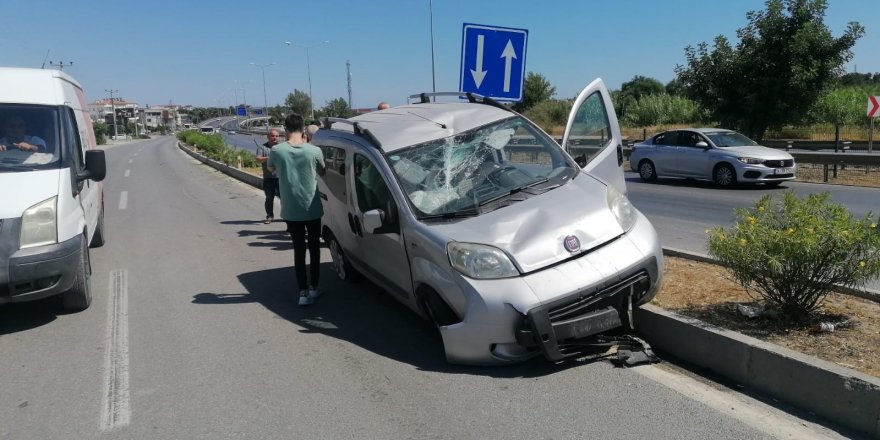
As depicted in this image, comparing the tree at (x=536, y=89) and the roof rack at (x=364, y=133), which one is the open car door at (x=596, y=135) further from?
the tree at (x=536, y=89)

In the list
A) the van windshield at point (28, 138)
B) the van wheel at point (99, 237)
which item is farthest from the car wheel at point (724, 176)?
the van windshield at point (28, 138)

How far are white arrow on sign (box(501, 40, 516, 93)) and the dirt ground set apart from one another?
3.41 metres

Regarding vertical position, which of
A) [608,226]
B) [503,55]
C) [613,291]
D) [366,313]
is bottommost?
[366,313]

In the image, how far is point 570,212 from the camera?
4840 millimetres

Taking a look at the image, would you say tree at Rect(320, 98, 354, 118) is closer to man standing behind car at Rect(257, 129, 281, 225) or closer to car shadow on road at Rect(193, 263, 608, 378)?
man standing behind car at Rect(257, 129, 281, 225)

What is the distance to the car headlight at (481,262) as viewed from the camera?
4.40 meters

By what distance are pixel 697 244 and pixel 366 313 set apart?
198 inches

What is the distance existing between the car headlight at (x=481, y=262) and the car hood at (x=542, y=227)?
0.05m

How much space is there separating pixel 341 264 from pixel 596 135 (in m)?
3.13

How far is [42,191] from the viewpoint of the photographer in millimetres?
5750

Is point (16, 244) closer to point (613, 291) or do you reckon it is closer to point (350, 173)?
point (350, 173)

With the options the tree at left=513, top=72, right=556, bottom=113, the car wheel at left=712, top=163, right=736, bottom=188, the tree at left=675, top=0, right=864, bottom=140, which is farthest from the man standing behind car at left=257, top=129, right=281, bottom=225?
A: the tree at left=513, top=72, right=556, bottom=113

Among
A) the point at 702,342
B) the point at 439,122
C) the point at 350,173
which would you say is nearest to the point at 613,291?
the point at 702,342

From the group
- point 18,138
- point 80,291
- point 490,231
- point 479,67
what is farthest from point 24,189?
point 479,67
